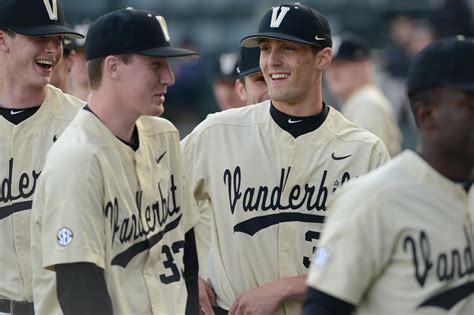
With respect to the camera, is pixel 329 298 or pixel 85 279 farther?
pixel 85 279

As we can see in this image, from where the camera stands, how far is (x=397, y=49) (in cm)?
1614

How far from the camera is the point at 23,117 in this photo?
200 inches

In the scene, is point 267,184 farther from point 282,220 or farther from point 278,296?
point 278,296

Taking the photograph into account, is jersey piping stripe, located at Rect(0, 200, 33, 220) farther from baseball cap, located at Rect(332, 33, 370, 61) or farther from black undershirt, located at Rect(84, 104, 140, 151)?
baseball cap, located at Rect(332, 33, 370, 61)

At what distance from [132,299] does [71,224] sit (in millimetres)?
409

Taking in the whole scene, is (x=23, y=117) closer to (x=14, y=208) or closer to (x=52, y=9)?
(x=14, y=208)

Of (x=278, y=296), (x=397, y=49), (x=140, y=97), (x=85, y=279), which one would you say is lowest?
(x=397, y=49)

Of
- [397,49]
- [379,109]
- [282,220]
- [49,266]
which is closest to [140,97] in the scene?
[49,266]

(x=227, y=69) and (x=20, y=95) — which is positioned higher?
(x=20, y=95)

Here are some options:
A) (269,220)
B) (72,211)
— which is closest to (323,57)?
(269,220)

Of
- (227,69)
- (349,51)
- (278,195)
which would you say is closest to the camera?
(278,195)

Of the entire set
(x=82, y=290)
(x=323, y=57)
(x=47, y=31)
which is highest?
(x=47, y=31)

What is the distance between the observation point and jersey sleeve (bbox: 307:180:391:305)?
3.32 m

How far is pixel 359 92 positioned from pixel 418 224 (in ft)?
24.0
